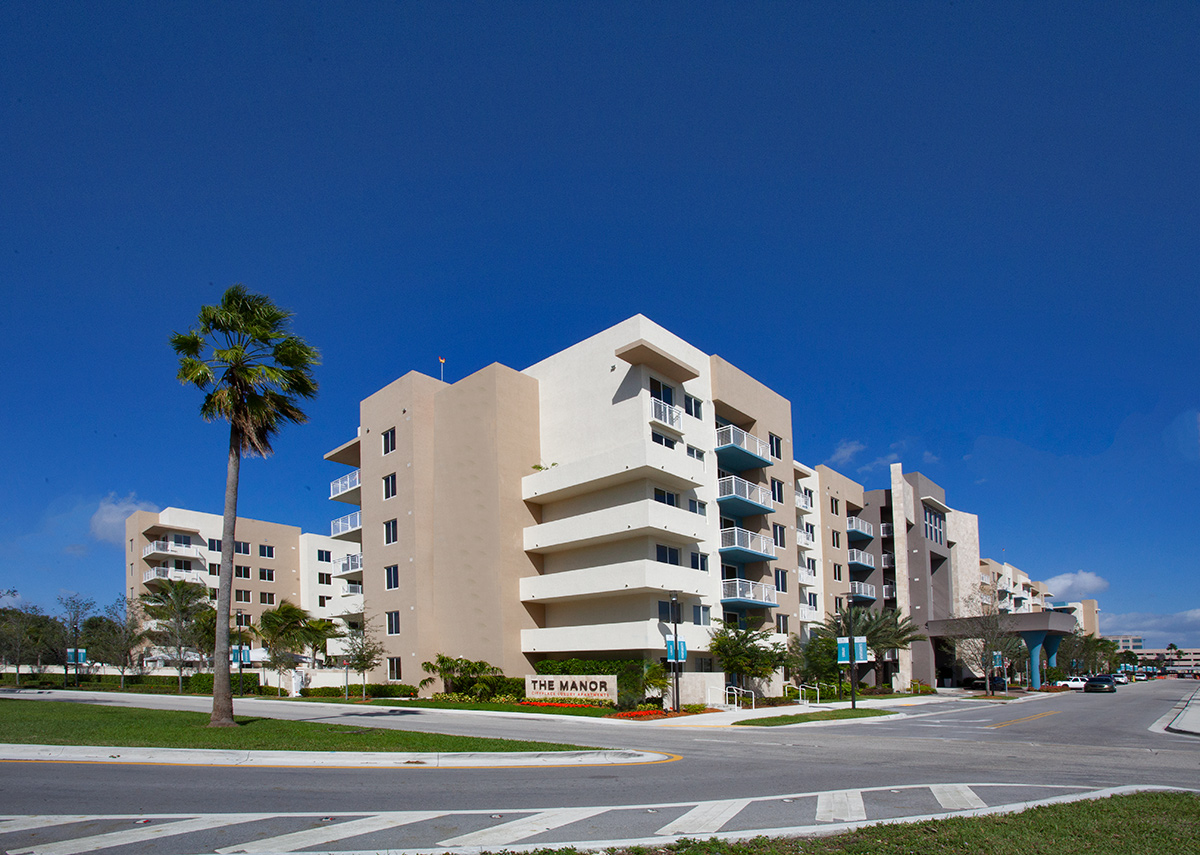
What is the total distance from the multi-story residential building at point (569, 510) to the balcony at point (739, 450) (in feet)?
0.43

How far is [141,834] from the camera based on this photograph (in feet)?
27.6

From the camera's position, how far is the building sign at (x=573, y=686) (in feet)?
112

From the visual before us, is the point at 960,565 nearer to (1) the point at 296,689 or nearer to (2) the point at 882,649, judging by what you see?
(2) the point at 882,649

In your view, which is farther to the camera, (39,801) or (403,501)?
(403,501)

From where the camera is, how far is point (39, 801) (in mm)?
10258

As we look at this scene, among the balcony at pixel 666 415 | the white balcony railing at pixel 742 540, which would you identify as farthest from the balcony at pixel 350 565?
the white balcony railing at pixel 742 540

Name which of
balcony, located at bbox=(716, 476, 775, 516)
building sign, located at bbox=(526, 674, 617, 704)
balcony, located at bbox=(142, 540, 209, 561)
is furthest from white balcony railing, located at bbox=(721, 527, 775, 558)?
balcony, located at bbox=(142, 540, 209, 561)

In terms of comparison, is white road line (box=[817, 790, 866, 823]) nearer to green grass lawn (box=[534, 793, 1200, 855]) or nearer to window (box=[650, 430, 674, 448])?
green grass lawn (box=[534, 793, 1200, 855])

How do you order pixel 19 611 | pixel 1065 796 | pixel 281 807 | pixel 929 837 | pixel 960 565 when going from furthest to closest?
pixel 960 565
pixel 19 611
pixel 1065 796
pixel 281 807
pixel 929 837

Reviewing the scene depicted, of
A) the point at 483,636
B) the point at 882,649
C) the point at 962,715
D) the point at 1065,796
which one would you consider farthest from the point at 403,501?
the point at 1065,796

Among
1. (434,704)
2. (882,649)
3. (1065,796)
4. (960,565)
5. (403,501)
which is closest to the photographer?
(1065,796)

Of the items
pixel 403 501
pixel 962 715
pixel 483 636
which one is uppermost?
pixel 403 501

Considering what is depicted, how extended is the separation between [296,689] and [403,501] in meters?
12.9

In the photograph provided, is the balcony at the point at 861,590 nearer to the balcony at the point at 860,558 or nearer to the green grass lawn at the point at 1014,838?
the balcony at the point at 860,558
